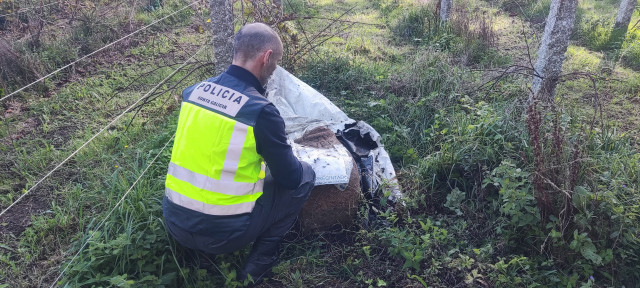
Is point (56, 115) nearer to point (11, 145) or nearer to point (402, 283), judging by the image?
point (11, 145)

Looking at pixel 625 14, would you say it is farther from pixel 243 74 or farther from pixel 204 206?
pixel 204 206

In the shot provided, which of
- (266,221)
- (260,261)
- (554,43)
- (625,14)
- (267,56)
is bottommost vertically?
(260,261)

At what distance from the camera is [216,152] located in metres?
2.33

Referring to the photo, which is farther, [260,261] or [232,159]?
[260,261]

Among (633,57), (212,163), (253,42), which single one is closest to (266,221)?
(212,163)

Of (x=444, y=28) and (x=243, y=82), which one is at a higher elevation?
(x=243, y=82)

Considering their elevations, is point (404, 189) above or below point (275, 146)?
below

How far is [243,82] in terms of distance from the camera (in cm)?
250

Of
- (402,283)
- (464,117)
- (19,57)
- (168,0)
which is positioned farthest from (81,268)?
(168,0)

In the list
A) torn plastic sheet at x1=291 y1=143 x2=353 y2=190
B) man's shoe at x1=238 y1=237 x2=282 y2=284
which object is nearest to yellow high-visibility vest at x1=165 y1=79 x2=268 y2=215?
man's shoe at x1=238 y1=237 x2=282 y2=284

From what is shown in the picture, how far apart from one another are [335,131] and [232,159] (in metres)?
1.50

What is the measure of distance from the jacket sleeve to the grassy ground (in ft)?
2.09

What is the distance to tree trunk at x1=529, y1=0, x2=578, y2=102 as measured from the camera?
12.7 ft

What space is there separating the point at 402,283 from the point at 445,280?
10.3 inches
